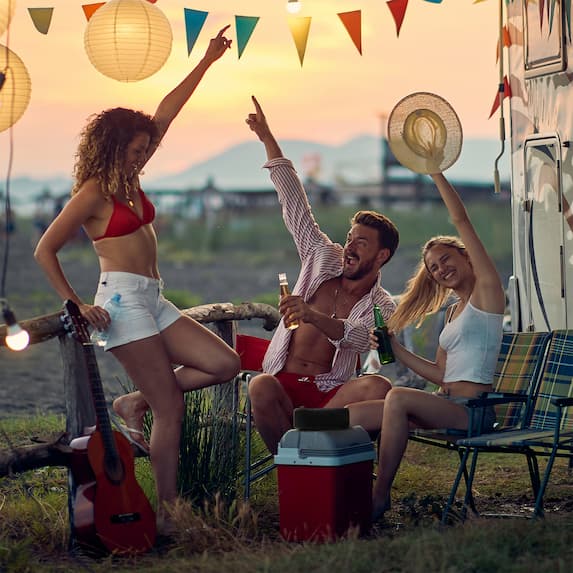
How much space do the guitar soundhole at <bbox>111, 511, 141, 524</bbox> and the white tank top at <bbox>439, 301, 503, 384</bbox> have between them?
55.8 inches

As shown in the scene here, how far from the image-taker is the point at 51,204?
4338 cm

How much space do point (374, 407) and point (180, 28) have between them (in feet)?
7.17

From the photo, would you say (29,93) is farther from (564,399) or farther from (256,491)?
(564,399)

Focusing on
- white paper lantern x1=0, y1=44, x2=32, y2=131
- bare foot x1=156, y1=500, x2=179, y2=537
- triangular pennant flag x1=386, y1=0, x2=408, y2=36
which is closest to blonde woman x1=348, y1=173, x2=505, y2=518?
bare foot x1=156, y1=500, x2=179, y2=537

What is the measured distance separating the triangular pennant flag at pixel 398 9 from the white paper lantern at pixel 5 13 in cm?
201

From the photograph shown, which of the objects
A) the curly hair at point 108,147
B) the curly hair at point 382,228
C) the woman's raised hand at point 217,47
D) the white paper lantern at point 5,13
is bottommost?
the curly hair at point 382,228

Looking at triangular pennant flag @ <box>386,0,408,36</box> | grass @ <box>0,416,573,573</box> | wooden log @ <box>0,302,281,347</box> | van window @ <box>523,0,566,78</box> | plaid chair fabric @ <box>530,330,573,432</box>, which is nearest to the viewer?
grass @ <box>0,416,573,573</box>

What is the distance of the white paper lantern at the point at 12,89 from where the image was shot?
17.5 feet

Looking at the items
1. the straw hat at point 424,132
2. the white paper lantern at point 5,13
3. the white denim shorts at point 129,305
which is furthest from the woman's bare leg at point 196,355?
the white paper lantern at point 5,13

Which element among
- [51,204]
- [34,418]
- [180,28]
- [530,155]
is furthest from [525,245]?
[51,204]

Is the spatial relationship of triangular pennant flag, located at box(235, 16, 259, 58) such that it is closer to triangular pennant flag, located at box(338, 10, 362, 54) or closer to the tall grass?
triangular pennant flag, located at box(338, 10, 362, 54)

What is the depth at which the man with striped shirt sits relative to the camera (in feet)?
16.8

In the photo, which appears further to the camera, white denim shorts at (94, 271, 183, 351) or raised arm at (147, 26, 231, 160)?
raised arm at (147, 26, 231, 160)

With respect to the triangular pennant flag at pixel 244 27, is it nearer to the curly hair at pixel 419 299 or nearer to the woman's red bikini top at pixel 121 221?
the curly hair at pixel 419 299
